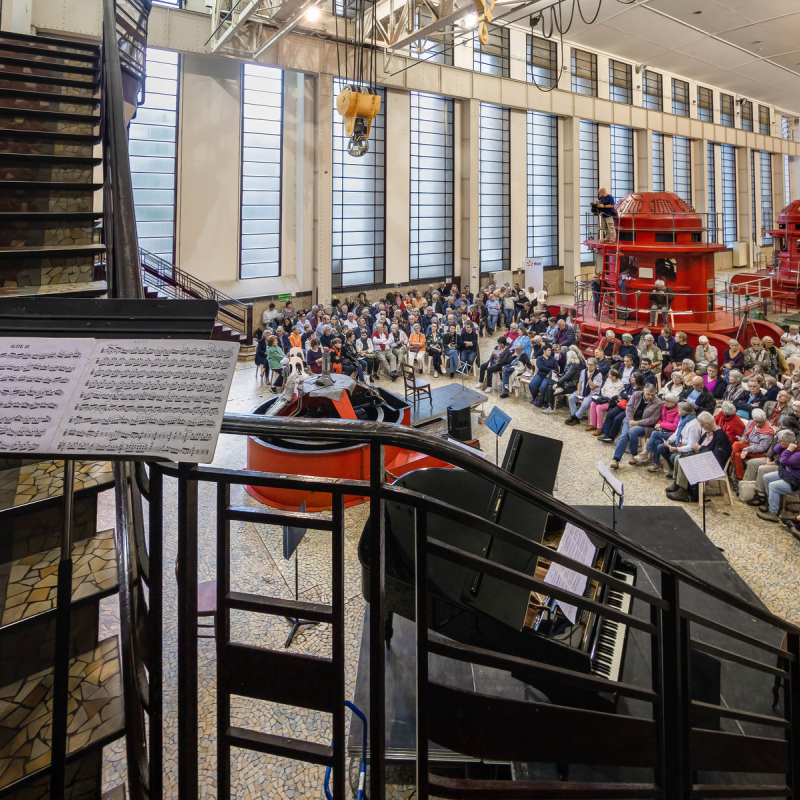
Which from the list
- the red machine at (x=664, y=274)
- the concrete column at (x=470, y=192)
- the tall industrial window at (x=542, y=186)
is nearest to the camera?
the red machine at (x=664, y=274)

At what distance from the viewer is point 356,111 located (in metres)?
13.2

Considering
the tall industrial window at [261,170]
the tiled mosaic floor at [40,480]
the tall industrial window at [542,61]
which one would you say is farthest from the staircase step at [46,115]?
the tall industrial window at [542,61]

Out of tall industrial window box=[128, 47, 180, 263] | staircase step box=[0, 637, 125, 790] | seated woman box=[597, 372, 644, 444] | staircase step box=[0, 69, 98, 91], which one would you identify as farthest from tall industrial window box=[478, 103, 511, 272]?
staircase step box=[0, 637, 125, 790]

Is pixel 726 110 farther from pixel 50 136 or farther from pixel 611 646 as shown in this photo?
pixel 611 646

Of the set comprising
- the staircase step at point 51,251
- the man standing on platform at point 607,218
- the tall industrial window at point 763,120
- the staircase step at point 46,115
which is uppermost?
the tall industrial window at point 763,120

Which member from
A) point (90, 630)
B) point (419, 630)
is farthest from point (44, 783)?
point (419, 630)

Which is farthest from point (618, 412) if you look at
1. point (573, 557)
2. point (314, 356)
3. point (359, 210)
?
point (359, 210)

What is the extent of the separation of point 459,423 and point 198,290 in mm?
11905

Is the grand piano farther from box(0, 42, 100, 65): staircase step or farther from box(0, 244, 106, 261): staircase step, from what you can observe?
box(0, 42, 100, 65): staircase step

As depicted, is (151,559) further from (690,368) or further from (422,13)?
(422,13)

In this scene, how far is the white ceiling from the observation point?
21156mm

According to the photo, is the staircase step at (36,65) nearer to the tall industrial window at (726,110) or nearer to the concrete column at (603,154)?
the concrete column at (603,154)

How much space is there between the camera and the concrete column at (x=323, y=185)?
760 inches

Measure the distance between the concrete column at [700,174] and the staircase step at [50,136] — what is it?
1400 inches
